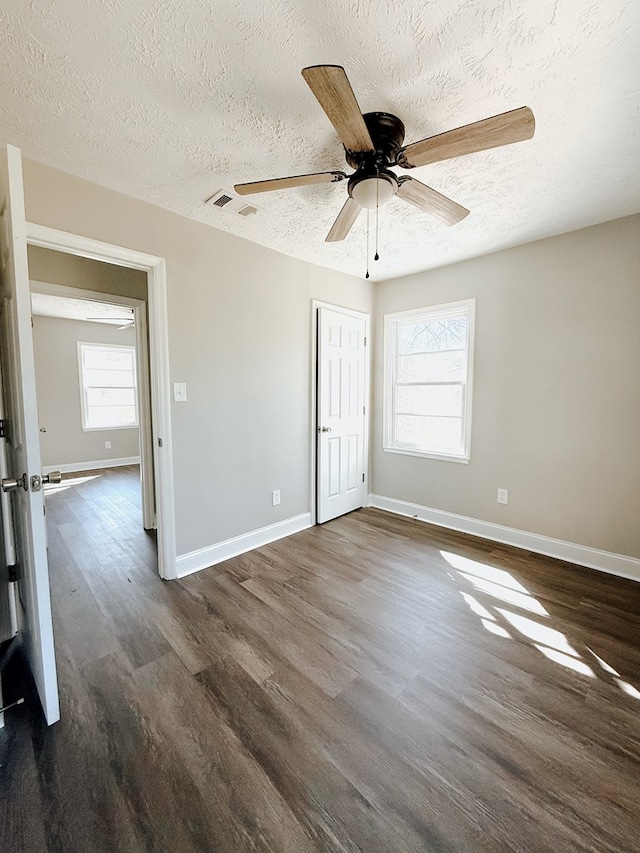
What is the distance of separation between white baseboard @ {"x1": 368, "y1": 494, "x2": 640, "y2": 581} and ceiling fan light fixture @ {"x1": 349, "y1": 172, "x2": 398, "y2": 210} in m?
2.78

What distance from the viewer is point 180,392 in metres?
2.43

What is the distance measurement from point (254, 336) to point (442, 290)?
6.20 ft

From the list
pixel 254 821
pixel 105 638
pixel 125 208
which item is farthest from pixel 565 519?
pixel 125 208

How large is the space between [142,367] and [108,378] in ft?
12.8

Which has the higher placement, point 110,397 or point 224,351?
point 224,351

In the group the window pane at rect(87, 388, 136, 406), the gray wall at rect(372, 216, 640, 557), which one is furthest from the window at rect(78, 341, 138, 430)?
the gray wall at rect(372, 216, 640, 557)

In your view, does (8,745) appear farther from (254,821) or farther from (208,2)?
(208,2)

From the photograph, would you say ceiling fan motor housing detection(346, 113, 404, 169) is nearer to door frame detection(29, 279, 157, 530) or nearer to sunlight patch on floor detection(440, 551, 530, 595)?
door frame detection(29, 279, 157, 530)

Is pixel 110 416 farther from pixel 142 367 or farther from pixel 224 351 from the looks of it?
pixel 224 351

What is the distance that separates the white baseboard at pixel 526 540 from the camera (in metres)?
2.53

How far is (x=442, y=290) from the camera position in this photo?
3.36m

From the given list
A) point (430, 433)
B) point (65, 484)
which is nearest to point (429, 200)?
point (430, 433)

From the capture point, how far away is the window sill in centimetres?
331

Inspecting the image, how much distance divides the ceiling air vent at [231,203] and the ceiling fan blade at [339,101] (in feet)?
3.24
